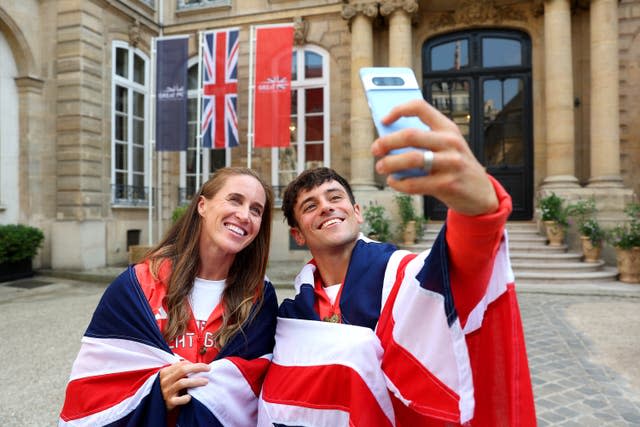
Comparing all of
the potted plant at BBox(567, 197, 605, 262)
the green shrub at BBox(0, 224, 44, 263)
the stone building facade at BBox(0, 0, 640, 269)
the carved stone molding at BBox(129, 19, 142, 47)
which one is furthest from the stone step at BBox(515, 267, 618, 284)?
the carved stone molding at BBox(129, 19, 142, 47)

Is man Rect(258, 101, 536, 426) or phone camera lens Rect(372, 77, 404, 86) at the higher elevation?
phone camera lens Rect(372, 77, 404, 86)

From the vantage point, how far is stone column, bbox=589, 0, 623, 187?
10023 mm

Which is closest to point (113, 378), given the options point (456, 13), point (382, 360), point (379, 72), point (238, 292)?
point (238, 292)

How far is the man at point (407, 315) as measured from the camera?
3.26 ft

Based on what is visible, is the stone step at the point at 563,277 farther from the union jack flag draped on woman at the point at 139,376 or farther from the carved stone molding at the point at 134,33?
the carved stone molding at the point at 134,33

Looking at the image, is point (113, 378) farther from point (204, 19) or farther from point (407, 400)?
point (204, 19)

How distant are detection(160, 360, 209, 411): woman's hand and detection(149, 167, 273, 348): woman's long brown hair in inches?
6.4

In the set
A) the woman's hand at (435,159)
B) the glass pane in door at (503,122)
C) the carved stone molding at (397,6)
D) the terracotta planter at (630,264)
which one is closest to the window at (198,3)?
the carved stone molding at (397,6)

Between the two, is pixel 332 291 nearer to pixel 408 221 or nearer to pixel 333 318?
pixel 333 318

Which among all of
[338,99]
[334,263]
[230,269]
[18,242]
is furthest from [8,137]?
[334,263]

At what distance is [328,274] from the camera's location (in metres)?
2.06

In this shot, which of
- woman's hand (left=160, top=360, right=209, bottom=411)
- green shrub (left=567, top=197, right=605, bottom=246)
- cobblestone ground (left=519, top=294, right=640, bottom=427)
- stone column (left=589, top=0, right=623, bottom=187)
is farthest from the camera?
stone column (left=589, top=0, right=623, bottom=187)

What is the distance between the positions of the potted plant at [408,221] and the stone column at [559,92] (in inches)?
127

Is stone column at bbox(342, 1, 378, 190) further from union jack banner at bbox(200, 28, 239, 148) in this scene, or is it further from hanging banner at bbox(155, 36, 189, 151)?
hanging banner at bbox(155, 36, 189, 151)
